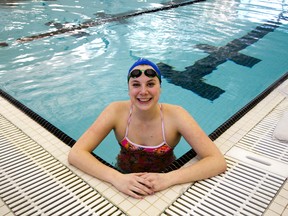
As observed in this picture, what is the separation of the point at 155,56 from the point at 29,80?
284 cm

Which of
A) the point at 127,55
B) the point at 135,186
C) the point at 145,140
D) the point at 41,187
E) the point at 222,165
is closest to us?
the point at 135,186

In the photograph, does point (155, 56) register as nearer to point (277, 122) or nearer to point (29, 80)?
point (29, 80)

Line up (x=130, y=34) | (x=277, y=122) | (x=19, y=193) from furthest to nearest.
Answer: (x=130, y=34) → (x=277, y=122) → (x=19, y=193)

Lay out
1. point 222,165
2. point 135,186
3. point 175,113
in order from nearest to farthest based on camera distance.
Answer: point 135,186
point 222,165
point 175,113

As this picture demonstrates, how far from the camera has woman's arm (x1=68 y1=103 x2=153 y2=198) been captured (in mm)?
1894

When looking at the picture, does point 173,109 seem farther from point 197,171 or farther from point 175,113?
point 197,171

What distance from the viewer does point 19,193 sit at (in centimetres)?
194

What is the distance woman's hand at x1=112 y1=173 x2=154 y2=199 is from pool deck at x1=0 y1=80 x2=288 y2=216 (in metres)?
0.04

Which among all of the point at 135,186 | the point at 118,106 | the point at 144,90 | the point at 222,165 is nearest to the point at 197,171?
the point at 222,165

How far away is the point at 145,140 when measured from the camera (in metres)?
2.44

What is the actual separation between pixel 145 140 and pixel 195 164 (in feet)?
1.83

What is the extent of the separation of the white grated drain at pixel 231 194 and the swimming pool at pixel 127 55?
161 cm

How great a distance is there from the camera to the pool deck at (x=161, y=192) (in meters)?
1.84

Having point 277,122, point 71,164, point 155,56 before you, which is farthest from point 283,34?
point 71,164
